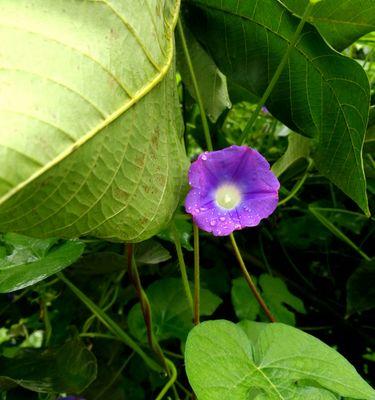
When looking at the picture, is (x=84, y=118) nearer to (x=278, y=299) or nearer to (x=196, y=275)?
(x=196, y=275)

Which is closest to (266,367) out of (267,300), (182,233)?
(182,233)

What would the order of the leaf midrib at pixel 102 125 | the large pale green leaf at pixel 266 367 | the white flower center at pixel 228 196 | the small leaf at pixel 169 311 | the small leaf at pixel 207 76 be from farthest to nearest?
the small leaf at pixel 169 311, the small leaf at pixel 207 76, the white flower center at pixel 228 196, the large pale green leaf at pixel 266 367, the leaf midrib at pixel 102 125

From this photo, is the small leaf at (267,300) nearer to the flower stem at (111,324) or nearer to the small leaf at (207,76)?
the flower stem at (111,324)

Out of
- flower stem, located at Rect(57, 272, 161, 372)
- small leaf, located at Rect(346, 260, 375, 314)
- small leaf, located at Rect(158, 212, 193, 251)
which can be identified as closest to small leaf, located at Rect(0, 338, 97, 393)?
flower stem, located at Rect(57, 272, 161, 372)

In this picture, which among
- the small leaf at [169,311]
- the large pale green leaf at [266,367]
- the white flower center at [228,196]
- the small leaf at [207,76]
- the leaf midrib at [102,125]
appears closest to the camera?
the leaf midrib at [102,125]

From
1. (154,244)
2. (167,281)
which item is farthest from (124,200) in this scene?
(167,281)

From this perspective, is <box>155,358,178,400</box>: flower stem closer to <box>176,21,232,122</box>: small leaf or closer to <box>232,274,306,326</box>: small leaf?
<box>232,274,306,326</box>: small leaf

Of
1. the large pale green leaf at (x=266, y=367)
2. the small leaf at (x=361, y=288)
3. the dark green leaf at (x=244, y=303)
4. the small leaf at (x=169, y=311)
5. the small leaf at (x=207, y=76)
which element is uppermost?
the small leaf at (x=207, y=76)

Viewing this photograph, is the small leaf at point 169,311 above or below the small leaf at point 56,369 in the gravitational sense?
above

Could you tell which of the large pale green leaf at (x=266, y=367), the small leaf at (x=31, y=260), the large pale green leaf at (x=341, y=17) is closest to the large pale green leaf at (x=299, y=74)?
the large pale green leaf at (x=341, y=17)
